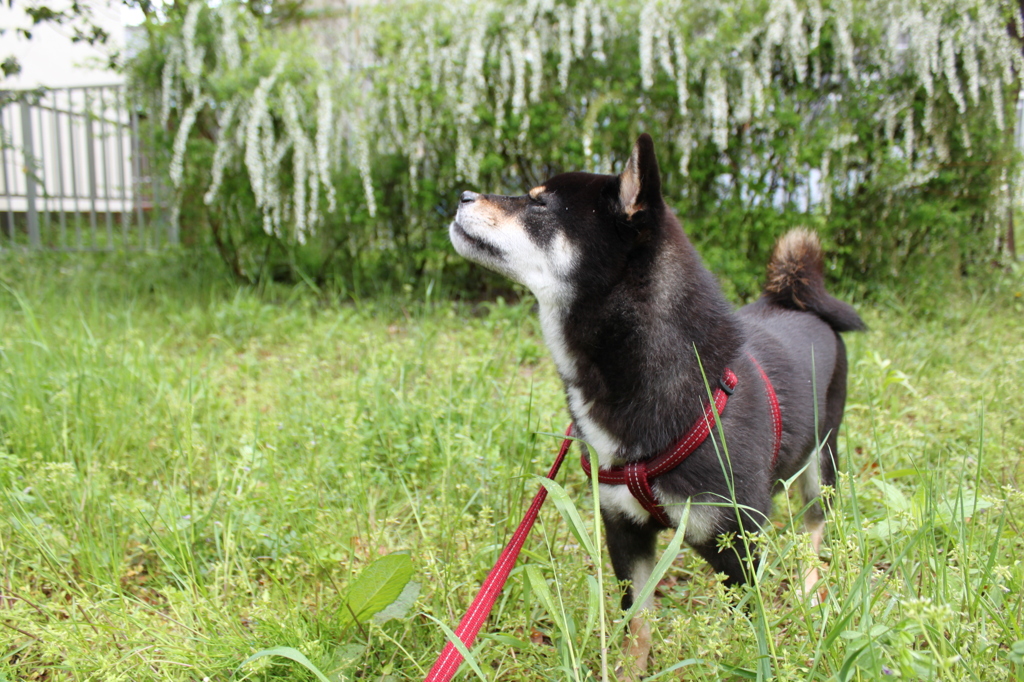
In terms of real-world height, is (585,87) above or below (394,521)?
above

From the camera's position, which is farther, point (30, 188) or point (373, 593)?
point (30, 188)

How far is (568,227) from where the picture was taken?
200 centimetres

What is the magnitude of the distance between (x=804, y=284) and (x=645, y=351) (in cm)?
114

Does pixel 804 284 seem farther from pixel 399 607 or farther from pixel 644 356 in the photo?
pixel 399 607

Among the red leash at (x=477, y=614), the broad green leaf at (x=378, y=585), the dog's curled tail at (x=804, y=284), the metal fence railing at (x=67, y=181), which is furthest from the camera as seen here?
the metal fence railing at (x=67, y=181)

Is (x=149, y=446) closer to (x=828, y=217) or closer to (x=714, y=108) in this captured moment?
(x=714, y=108)

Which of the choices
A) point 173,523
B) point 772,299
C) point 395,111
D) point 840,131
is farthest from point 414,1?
point 173,523

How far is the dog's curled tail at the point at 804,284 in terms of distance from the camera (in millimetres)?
2553

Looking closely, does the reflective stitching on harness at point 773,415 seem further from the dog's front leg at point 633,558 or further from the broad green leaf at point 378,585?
the broad green leaf at point 378,585

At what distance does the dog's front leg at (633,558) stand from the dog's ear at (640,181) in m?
0.89

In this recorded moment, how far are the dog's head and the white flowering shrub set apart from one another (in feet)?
10.0

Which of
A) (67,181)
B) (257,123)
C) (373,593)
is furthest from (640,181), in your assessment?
(67,181)

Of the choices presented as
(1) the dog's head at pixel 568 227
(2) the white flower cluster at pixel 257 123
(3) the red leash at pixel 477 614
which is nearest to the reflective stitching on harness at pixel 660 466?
(3) the red leash at pixel 477 614

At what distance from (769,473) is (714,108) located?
387cm
